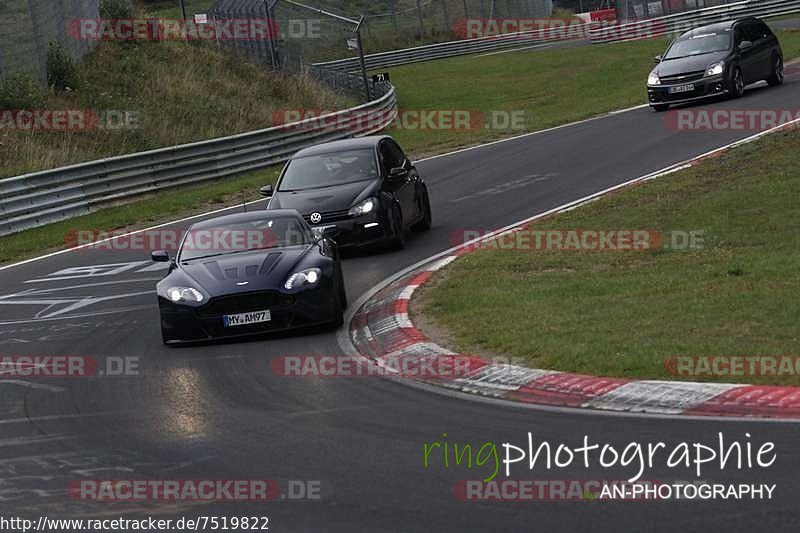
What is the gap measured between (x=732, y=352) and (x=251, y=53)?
3638 cm

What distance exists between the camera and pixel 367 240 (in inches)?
734

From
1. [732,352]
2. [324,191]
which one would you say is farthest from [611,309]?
[324,191]

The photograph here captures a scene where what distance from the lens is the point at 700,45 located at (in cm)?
3281

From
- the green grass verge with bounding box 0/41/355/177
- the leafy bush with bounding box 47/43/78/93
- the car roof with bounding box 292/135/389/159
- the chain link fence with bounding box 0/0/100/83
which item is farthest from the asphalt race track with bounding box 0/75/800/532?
the leafy bush with bounding box 47/43/78/93

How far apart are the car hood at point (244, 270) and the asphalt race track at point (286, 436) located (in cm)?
59

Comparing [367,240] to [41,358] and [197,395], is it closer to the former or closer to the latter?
[41,358]

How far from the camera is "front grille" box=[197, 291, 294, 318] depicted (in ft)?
44.6

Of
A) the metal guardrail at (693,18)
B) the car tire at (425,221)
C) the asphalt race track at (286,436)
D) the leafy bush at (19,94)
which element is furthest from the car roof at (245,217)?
the metal guardrail at (693,18)

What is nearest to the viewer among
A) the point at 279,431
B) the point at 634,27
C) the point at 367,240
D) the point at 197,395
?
the point at 279,431

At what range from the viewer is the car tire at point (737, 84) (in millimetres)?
31734

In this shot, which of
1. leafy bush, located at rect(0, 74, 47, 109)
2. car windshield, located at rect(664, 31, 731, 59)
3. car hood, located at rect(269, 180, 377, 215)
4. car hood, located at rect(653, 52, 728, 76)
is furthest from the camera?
car windshield, located at rect(664, 31, 731, 59)

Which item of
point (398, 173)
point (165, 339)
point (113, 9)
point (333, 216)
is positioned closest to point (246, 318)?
point (165, 339)

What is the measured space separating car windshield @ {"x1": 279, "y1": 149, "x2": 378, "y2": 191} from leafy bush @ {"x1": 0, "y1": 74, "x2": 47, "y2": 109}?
14.1m

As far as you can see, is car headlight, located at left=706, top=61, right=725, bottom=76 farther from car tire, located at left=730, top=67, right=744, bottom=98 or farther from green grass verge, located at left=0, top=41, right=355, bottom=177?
green grass verge, located at left=0, top=41, right=355, bottom=177
